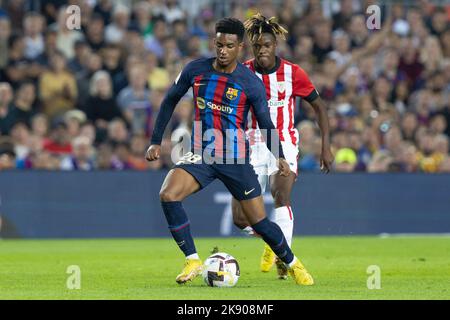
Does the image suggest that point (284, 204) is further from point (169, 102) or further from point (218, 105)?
point (169, 102)

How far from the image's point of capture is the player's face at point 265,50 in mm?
11547

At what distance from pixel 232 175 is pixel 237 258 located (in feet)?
13.2

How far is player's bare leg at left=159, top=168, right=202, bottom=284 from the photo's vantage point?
1027 cm

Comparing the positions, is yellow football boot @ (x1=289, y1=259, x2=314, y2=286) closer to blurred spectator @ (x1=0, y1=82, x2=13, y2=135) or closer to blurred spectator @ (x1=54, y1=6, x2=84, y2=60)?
blurred spectator @ (x1=0, y1=82, x2=13, y2=135)

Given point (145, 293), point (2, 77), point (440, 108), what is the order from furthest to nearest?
point (440, 108)
point (2, 77)
point (145, 293)

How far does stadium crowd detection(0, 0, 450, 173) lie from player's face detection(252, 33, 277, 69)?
6.80 meters

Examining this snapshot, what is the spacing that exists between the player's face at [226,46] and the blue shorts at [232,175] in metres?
0.93

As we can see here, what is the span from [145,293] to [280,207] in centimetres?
255

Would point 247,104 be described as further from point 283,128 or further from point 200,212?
point 200,212

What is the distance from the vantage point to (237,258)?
559 inches

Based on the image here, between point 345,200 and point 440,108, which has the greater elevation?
point 440,108

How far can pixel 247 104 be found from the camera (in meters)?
10.5

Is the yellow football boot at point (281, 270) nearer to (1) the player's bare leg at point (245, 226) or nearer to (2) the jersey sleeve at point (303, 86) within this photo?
(1) the player's bare leg at point (245, 226)

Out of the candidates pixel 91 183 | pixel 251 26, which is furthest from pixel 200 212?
pixel 251 26
